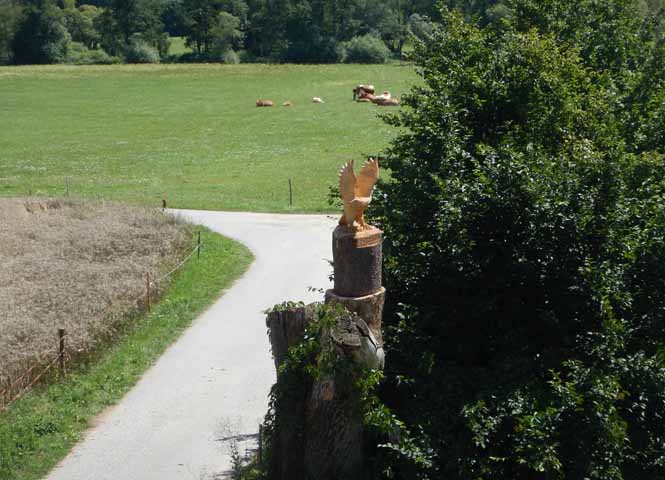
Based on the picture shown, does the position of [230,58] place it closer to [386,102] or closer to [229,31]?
[229,31]

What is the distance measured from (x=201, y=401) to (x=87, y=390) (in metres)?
2.31

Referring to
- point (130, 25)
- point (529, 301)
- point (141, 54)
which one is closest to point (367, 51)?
point (141, 54)

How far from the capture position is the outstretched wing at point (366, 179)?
9.94 meters

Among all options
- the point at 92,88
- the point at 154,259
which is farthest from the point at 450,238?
the point at 92,88

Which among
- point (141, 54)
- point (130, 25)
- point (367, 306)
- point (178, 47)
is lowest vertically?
point (141, 54)

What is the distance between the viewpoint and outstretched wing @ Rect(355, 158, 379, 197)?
994 centimetres

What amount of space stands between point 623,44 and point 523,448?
15155mm

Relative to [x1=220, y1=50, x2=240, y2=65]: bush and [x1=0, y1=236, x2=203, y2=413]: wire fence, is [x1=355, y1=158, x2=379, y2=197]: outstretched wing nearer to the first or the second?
[x1=0, y1=236, x2=203, y2=413]: wire fence

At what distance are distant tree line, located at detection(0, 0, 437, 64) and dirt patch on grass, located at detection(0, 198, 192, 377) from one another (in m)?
82.0

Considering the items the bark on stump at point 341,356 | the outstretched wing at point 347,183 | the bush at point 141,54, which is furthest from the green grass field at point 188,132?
the bark on stump at point 341,356

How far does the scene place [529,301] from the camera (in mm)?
11445

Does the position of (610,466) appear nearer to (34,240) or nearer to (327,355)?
(327,355)

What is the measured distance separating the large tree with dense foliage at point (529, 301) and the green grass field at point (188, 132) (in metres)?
11.0

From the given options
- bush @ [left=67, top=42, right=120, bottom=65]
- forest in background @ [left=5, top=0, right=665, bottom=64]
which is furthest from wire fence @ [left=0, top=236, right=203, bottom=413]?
bush @ [left=67, top=42, right=120, bottom=65]
